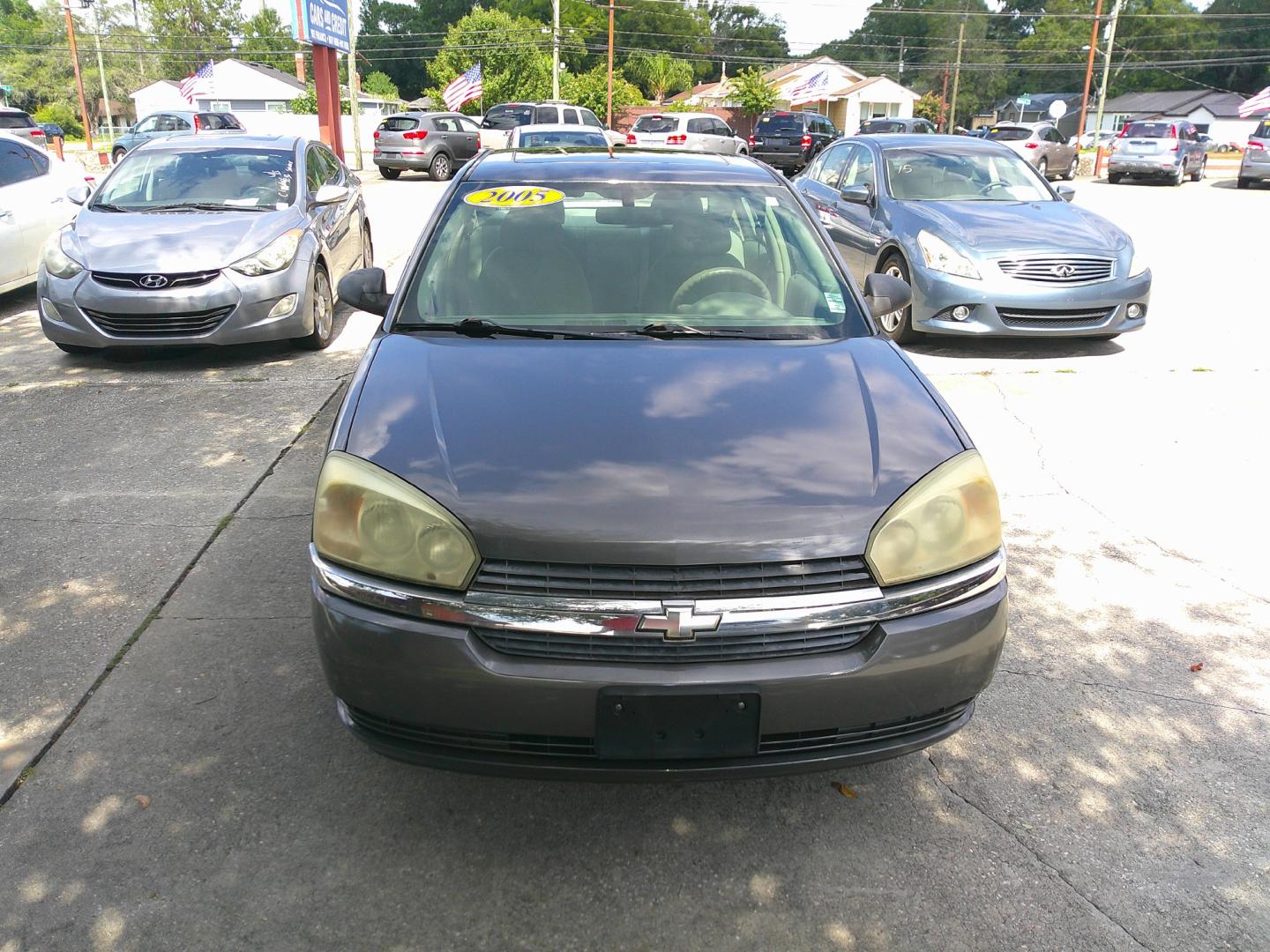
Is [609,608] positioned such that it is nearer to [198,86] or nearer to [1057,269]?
[1057,269]

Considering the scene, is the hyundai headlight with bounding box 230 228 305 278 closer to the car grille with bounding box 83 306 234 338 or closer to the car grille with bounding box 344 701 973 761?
the car grille with bounding box 83 306 234 338

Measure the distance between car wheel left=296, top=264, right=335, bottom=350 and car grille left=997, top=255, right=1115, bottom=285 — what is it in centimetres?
521

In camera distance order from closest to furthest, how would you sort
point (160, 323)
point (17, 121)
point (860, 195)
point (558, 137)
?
point (160, 323)
point (860, 195)
point (17, 121)
point (558, 137)

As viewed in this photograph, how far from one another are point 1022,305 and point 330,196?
539 centimetres

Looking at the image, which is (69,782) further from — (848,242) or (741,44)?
(741,44)

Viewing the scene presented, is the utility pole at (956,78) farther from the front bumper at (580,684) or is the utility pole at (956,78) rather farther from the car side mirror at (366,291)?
the front bumper at (580,684)

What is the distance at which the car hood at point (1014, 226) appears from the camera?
7.71m

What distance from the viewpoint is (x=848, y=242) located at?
9.10 metres

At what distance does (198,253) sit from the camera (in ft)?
23.1

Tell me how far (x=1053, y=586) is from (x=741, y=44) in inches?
4849

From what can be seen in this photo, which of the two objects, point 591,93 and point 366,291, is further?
point 591,93

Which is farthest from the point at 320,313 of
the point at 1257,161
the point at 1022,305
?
the point at 1257,161

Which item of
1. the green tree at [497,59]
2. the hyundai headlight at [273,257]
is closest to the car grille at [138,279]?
the hyundai headlight at [273,257]

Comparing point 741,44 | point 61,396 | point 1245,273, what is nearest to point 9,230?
point 61,396
